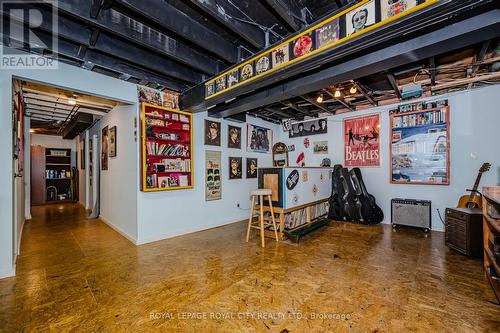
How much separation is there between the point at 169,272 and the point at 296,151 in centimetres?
482

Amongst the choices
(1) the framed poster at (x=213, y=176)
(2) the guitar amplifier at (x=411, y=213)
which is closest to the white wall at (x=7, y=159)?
(1) the framed poster at (x=213, y=176)

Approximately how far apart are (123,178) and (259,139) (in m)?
3.46

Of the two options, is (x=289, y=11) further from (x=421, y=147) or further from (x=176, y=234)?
(x=421, y=147)

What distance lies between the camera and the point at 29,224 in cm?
492

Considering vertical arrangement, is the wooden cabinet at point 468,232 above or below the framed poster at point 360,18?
below

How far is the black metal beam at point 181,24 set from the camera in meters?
1.90

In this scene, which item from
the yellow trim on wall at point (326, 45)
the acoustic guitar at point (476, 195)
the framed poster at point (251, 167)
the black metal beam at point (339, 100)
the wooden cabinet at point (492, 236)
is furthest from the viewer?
the framed poster at point (251, 167)

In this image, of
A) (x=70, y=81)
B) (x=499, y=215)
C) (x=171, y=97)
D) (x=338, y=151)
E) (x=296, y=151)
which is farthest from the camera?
(x=296, y=151)

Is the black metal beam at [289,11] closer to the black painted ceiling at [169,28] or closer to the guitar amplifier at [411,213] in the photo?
the black painted ceiling at [169,28]

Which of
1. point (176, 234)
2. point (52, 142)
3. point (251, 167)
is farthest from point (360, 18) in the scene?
point (52, 142)

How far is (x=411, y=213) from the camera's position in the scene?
426 cm

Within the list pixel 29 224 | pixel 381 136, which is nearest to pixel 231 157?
pixel 381 136

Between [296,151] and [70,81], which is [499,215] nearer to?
[296,151]

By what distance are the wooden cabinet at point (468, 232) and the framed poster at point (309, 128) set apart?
3346 millimetres
